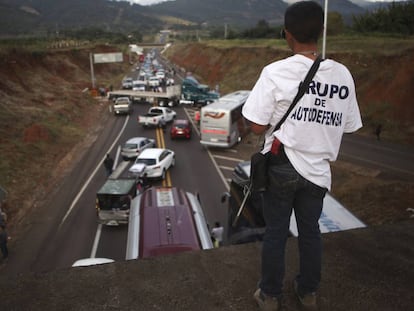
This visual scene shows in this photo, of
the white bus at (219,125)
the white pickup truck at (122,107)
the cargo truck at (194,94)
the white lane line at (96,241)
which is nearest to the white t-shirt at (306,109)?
the white lane line at (96,241)

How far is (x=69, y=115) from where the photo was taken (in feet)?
124

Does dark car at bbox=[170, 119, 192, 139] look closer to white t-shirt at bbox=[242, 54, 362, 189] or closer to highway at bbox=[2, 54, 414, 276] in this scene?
highway at bbox=[2, 54, 414, 276]

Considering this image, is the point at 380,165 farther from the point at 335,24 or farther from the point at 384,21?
the point at 335,24

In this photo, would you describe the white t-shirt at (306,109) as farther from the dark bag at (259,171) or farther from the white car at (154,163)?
the white car at (154,163)

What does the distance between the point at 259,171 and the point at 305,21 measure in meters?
1.11

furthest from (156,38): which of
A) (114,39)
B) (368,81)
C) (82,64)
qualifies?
(368,81)

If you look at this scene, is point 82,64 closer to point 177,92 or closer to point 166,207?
point 177,92

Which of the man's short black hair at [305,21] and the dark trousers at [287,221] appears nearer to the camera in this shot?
the man's short black hair at [305,21]

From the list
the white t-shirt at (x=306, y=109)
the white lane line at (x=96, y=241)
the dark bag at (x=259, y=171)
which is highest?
the white t-shirt at (x=306, y=109)

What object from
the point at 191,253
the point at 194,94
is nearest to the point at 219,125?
the point at 194,94

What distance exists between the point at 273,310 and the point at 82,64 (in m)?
79.3

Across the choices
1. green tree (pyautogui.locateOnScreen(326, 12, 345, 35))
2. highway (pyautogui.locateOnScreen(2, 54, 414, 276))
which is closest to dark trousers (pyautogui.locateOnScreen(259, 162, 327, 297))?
highway (pyautogui.locateOnScreen(2, 54, 414, 276))

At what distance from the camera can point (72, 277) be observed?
3730 millimetres

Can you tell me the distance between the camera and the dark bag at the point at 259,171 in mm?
2854
